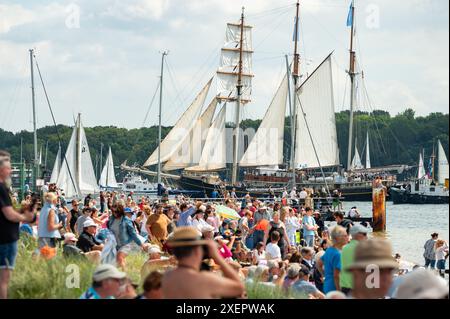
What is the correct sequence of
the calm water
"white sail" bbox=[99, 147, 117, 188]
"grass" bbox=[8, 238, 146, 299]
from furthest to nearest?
"white sail" bbox=[99, 147, 117, 188], the calm water, "grass" bbox=[8, 238, 146, 299]

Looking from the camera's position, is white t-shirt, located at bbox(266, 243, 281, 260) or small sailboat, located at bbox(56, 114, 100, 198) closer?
white t-shirt, located at bbox(266, 243, 281, 260)

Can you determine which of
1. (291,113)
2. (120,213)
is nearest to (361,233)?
(120,213)

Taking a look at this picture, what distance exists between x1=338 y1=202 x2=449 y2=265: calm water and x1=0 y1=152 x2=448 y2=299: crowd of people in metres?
3.30

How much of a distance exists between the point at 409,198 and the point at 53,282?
77.2 m

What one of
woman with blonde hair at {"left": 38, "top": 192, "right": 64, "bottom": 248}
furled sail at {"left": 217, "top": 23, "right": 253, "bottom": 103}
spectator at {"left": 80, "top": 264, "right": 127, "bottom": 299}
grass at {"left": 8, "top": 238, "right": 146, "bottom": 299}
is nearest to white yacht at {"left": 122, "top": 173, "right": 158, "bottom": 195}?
furled sail at {"left": 217, "top": 23, "right": 253, "bottom": 103}

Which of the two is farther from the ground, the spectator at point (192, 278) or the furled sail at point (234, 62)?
the furled sail at point (234, 62)

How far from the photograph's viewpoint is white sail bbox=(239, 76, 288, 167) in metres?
71.6

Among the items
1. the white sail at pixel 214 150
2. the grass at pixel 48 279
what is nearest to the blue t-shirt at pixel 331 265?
the grass at pixel 48 279

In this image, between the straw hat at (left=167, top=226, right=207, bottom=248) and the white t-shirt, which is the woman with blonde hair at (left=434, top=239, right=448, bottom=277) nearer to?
the white t-shirt

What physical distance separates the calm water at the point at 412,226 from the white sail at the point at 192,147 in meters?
11.8

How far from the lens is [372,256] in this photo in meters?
6.82

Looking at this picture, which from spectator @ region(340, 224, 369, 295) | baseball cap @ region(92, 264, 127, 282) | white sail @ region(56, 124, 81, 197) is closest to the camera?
baseball cap @ region(92, 264, 127, 282)

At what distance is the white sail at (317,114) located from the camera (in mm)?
67938

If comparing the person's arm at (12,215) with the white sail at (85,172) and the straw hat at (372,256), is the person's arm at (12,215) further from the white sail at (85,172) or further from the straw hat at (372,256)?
the white sail at (85,172)
